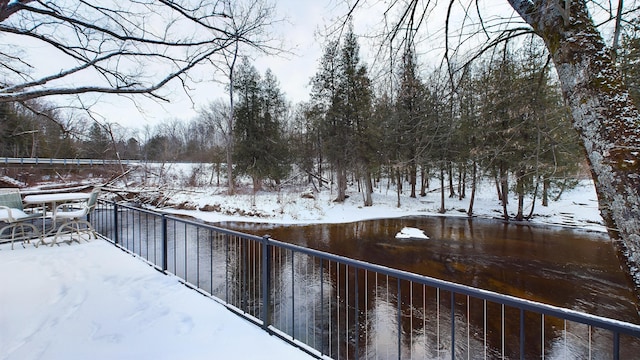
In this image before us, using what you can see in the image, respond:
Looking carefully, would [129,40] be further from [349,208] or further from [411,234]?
[349,208]

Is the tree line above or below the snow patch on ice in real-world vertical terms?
above

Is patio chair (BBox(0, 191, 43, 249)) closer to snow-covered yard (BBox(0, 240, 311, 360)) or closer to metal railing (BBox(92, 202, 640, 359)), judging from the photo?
snow-covered yard (BBox(0, 240, 311, 360))

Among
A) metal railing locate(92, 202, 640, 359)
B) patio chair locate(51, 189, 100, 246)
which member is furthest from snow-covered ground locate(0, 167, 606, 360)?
patio chair locate(51, 189, 100, 246)

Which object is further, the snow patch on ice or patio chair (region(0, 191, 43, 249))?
the snow patch on ice

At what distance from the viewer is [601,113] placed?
2.04 m

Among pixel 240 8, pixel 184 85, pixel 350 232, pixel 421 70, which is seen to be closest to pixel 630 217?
pixel 421 70

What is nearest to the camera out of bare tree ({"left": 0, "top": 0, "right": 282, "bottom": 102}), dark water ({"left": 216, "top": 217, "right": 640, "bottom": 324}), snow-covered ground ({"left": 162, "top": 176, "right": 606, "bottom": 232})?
bare tree ({"left": 0, "top": 0, "right": 282, "bottom": 102})

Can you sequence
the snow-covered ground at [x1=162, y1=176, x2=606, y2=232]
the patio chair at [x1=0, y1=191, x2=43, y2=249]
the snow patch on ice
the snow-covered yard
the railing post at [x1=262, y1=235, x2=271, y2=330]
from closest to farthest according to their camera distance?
the snow-covered yard < the railing post at [x1=262, y1=235, x2=271, y2=330] < the patio chair at [x1=0, y1=191, x2=43, y2=249] < the snow patch on ice < the snow-covered ground at [x1=162, y1=176, x2=606, y2=232]

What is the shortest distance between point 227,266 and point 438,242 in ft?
23.9

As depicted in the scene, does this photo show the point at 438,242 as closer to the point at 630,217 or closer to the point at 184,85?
the point at 630,217

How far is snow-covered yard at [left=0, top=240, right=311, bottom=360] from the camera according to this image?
7.44ft

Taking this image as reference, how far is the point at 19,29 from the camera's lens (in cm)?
331

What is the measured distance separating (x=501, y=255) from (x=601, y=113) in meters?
8.16

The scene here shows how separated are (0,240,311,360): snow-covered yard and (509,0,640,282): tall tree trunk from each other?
2.55 meters
